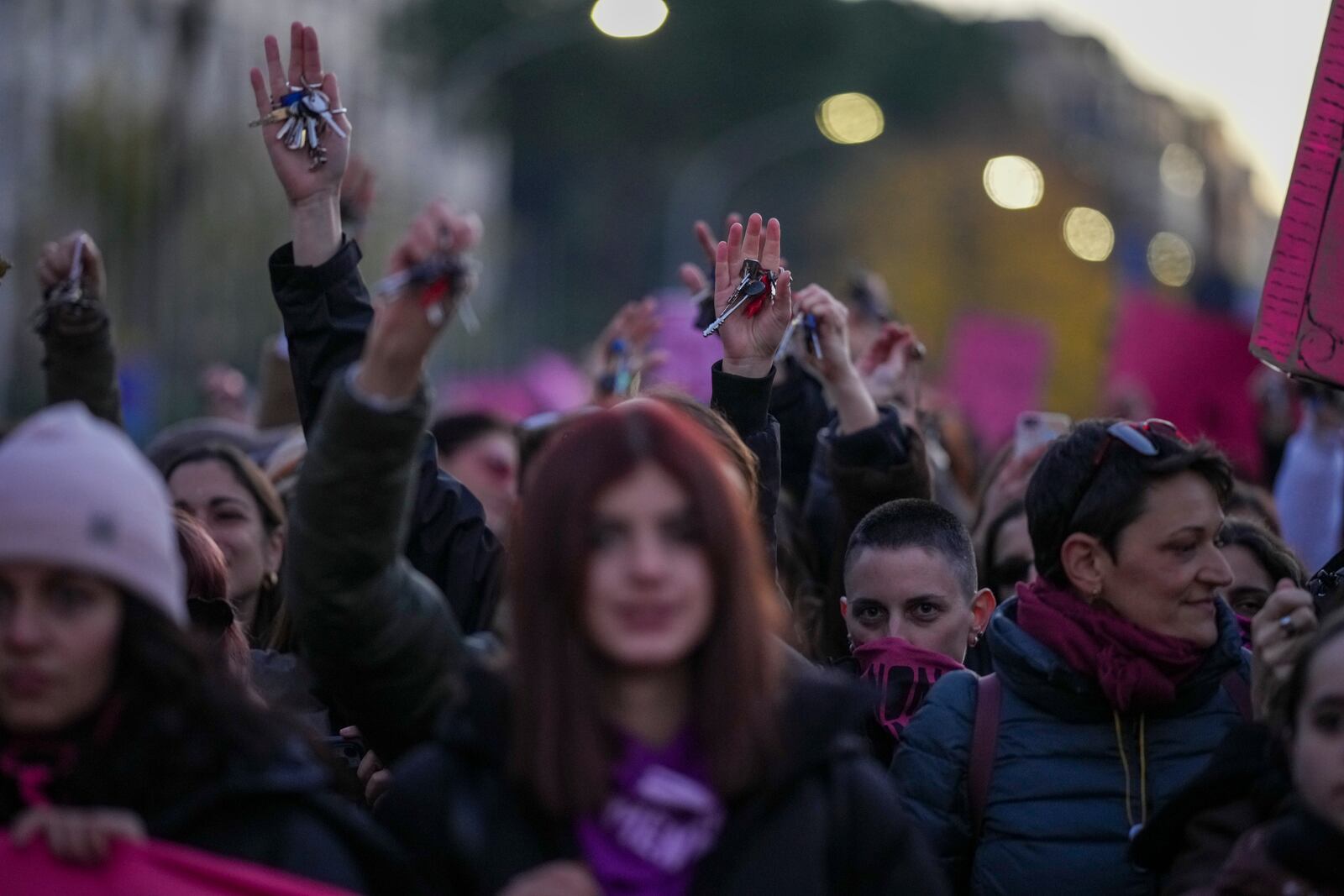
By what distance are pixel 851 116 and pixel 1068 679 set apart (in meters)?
66.3

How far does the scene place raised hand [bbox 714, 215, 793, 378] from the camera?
15.9 ft

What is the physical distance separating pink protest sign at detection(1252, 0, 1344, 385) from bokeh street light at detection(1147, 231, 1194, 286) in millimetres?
71378

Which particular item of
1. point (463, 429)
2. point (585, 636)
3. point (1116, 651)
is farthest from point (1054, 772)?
point (463, 429)

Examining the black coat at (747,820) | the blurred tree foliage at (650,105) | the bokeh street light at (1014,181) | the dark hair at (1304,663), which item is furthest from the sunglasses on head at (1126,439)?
the blurred tree foliage at (650,105)

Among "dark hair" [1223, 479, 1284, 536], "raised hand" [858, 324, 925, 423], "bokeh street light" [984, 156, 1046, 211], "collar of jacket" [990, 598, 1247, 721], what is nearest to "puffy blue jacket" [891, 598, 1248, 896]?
"collar of jacket" [990, 598, 1247, 721]

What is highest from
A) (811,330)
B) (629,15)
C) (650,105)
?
(650,105)

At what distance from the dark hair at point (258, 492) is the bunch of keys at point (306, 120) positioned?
5.69ft

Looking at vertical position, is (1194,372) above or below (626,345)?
below

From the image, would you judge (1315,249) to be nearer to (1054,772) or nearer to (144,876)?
(1054,772)

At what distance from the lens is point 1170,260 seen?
316 feet

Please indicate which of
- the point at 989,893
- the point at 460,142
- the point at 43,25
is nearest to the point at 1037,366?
the point at 989,893

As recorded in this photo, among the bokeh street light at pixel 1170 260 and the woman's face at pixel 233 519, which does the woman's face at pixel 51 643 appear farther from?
the bokeh street light at pixel 1170 260

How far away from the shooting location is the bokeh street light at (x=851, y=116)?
6681 cm

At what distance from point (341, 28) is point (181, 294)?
2590 cm
